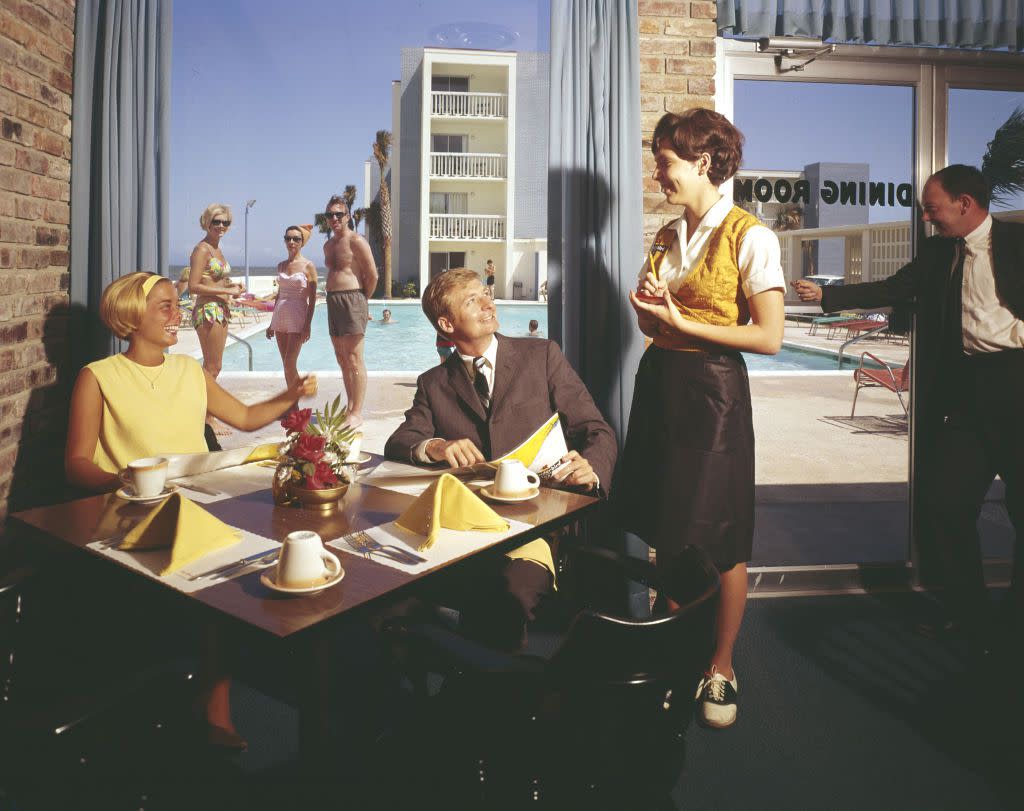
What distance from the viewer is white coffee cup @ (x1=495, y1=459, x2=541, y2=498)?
5.27ft

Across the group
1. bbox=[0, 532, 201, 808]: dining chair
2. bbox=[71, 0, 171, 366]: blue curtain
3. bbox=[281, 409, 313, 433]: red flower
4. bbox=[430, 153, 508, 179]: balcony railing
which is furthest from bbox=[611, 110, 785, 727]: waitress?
bbox=[430, 153, 508, 179]: balcony railing

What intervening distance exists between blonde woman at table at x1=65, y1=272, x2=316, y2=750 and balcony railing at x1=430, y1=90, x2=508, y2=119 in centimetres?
1443

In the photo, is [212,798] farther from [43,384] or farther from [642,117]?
[642,117]

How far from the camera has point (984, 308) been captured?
7.98ft

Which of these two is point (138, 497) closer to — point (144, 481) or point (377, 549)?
point (144, 481)

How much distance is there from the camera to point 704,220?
198 centimetres

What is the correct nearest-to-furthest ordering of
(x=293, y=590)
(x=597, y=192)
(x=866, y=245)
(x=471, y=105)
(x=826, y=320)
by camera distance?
(x=293, y=590), (x=597, y=192), (x=866, y=245), (x=826, y=320), (x=471, y=105)

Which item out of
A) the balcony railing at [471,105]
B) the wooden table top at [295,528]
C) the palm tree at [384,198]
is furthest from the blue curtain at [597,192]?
the palm tree at [384,198]

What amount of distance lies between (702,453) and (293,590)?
3.86 ft

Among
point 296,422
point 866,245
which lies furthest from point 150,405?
point 866,245

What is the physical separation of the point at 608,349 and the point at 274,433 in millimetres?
6102

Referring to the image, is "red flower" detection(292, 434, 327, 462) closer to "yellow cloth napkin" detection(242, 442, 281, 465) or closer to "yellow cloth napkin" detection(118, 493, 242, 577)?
"yellow cloth napkin" detection(118, 493, 242, 577)

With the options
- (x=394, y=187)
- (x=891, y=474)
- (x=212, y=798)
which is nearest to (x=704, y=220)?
(x=212, y=798)

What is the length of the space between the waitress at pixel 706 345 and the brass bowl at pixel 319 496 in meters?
0.84
